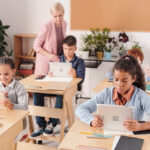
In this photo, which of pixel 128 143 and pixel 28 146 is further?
pixel 28 146

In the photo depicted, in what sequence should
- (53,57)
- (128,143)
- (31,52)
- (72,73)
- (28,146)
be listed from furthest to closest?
(31,52) → (53,57) → (72,73) → (28,146) → (128,143)

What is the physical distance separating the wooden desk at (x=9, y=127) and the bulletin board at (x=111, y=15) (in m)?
2.92

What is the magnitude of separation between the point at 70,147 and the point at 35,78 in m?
1.89

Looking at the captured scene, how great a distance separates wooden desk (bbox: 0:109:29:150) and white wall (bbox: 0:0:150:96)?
2.80 m

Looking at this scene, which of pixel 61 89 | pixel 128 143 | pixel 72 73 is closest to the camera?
pixel 128 143

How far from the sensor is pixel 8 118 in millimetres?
2154

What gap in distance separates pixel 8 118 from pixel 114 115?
800 millimetres

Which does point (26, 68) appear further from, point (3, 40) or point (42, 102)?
point (42, 102)

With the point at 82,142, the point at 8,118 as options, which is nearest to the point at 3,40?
the point at 8,118

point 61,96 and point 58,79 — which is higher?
point 58,79

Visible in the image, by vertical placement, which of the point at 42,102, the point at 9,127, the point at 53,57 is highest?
the point at 53,57

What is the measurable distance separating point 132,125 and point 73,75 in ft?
5.54

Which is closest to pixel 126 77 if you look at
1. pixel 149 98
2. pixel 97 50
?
pixel 149 98

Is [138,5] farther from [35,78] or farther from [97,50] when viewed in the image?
[35,78]
